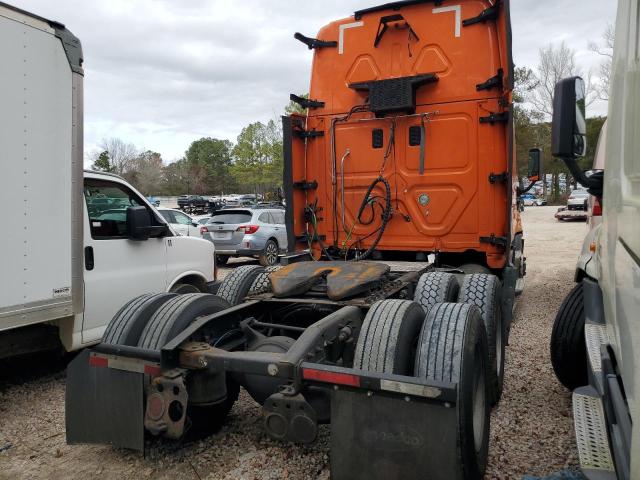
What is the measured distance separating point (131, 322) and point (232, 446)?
1078mm

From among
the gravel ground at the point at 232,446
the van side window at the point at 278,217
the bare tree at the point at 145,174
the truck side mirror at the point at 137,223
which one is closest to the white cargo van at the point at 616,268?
the gravel ground at the point at 232,446

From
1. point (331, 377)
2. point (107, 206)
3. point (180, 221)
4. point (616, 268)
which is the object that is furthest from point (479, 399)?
point (180, 221)

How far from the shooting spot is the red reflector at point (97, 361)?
313 centimetres

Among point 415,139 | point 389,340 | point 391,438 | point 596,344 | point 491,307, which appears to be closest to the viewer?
point 391,438

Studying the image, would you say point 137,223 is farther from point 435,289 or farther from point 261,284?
point 435,289

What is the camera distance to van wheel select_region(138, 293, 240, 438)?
3.30 m

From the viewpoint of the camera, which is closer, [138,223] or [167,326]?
[167,326]

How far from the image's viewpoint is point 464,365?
271 centimetres

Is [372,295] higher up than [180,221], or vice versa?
[180,221]

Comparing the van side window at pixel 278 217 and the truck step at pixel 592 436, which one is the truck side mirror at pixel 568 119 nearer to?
the truck step at pixel 592 436

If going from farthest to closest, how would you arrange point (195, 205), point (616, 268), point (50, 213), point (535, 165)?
point (195, 205) < point (535, 165) < point (50, 213) < point (616, 268)

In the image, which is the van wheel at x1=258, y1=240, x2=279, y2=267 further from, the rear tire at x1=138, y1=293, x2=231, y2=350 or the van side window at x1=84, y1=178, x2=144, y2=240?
the rear tire at x1=138, y1=293, x2=231, y2=350

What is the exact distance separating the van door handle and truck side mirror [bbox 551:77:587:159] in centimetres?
378

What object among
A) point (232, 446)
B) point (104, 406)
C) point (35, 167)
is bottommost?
point (232, 446)
